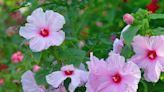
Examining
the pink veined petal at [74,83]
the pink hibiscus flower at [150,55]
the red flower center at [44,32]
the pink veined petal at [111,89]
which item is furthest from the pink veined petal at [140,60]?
the red flower center at [44,32]

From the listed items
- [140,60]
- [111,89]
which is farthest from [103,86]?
[140,60]

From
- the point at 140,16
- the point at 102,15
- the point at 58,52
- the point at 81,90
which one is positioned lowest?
the point at 102,15

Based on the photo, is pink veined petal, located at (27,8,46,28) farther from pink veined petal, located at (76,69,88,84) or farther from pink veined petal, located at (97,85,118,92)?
pink veined petal, located at (97,85,118,92)

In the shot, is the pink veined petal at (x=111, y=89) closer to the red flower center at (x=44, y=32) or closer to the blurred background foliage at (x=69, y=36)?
the blurred background foliage at (x=69, y=36)

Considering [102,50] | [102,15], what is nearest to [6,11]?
[102,15]

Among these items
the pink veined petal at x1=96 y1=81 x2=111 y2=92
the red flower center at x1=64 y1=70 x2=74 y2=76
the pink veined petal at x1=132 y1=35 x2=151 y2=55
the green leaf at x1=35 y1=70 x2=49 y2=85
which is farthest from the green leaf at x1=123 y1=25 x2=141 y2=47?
the green leaf at x1=35 y1=70 x2=49 y2=85

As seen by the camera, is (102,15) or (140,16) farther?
(102,15)

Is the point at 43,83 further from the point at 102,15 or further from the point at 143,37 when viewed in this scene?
the point at 102,15

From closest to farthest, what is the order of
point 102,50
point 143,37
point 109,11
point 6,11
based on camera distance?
Result: point 143,37, point 102,50, point 109,11, point 6,11
